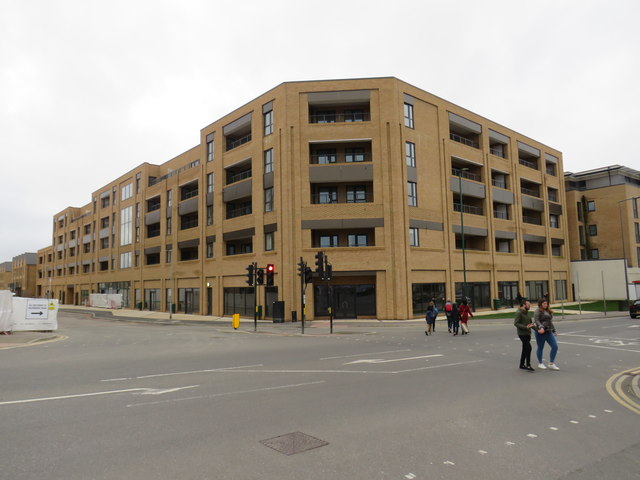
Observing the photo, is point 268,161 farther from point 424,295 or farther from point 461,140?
point 461,140

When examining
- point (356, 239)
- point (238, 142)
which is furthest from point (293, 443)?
point (238, 142)

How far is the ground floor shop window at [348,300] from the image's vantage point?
32.2 meters

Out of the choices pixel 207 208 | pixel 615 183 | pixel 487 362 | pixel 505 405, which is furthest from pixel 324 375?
pixel 615 183

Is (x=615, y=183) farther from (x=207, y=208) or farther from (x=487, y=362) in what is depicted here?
(x=487, y=362)

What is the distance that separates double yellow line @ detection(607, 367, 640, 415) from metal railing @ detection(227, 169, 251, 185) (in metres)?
32.4

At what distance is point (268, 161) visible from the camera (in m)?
35.2

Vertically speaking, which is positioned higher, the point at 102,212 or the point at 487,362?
the point at 102,212

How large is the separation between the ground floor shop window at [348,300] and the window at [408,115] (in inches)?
537

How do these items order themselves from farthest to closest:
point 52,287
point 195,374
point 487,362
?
point 52,287
point 487,362
point 195,374

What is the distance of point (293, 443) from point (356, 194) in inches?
1148

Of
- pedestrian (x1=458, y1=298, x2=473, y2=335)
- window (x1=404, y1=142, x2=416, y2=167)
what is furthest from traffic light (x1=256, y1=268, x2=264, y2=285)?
window (x1=404, y1=142, x2=416, y2=167)

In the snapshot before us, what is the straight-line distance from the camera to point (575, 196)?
55875 mm

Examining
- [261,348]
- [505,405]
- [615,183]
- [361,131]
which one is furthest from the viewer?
[615,183]

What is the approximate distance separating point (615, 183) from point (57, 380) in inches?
2576
